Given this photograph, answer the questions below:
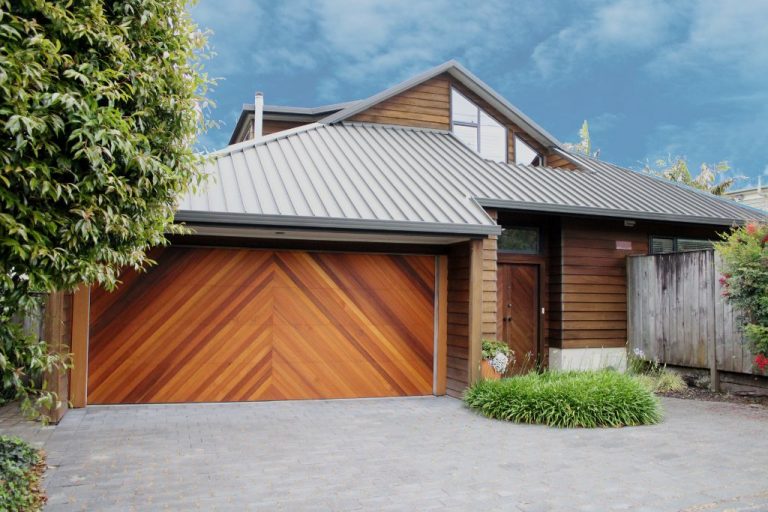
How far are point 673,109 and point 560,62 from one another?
1375cm

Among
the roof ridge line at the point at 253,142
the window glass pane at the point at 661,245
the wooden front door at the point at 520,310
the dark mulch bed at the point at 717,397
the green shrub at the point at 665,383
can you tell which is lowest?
the dark mulch bed at the point at 717,397

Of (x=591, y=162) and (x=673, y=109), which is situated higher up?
(x=673, y=109)

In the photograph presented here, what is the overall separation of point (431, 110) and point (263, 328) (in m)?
6.70

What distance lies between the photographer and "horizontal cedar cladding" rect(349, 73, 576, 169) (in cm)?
1322

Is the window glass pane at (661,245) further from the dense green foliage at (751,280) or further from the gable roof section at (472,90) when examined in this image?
the gable roof section at (472,90)

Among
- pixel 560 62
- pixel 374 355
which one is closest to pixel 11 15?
pixel 374 355

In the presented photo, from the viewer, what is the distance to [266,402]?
28.9 ft

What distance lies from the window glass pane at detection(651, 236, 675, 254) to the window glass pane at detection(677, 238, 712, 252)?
0.59 feet

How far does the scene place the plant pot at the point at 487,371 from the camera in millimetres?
8766

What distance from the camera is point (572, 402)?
7551 millimetres

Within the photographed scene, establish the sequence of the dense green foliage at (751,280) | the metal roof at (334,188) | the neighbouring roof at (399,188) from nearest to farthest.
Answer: the metal roof at (334,188) → the neighbouring roof at (399,188) → the dense green foliage at (751,280)

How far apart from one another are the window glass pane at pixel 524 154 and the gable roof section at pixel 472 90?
0.89 feet

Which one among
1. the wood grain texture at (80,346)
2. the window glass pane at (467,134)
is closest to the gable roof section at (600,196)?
the window glass pane at (467,134)

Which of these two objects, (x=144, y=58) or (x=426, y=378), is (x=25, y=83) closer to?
(x=144, y=58)
